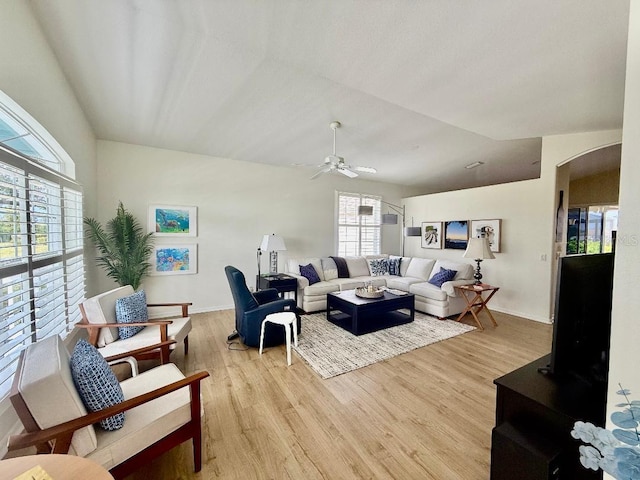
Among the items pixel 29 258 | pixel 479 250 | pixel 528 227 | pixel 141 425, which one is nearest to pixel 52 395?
pixel 141 425

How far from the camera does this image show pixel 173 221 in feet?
15.0

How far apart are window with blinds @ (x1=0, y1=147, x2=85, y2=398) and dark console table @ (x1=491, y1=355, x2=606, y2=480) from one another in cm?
265

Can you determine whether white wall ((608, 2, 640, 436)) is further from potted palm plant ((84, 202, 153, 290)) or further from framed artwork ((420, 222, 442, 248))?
framed artwork ((420, 222, 442, 248))

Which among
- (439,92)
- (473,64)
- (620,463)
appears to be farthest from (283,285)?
(620,463)

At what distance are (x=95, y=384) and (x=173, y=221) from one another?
144 inches

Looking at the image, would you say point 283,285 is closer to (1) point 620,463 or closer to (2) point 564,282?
(2) point 564,282

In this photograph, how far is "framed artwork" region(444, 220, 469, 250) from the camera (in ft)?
18.3

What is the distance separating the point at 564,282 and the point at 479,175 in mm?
6546

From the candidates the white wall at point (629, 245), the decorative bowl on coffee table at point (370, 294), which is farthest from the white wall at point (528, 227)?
the white wall at point (629, 245)

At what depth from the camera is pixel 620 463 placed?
52cm

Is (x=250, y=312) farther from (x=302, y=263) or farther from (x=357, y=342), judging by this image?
(x=302, y=263)

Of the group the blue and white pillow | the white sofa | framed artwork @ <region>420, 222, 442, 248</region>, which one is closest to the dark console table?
the white sofa

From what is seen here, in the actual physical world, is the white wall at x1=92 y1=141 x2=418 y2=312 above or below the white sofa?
above

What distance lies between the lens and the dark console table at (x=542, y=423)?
3.61 feet
